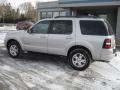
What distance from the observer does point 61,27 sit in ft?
25.0

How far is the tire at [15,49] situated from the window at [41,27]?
104cm

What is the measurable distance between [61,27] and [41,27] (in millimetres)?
923

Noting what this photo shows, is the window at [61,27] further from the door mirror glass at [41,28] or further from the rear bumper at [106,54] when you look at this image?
the rear bumper at [106,54]

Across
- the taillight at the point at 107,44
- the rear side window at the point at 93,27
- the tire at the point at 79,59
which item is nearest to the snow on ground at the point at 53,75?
the tire at the point at 79,59

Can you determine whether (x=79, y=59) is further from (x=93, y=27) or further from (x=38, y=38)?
(x=38, y=38)

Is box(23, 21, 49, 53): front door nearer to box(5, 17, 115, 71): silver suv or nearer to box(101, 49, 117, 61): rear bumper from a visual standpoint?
box(5, 17, 115, 71): silver suv

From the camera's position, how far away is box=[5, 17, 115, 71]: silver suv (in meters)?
6.84

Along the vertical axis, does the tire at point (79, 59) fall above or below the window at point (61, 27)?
below

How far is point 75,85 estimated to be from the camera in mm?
5664

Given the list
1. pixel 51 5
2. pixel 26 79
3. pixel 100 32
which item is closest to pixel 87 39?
A: pixel 100 32

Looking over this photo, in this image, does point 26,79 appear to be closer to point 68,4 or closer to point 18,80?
point 18,80

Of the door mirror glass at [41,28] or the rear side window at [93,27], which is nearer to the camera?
the rear side window at [93,27]

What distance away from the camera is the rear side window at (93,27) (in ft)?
22.4

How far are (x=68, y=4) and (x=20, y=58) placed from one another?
41.2 ft
